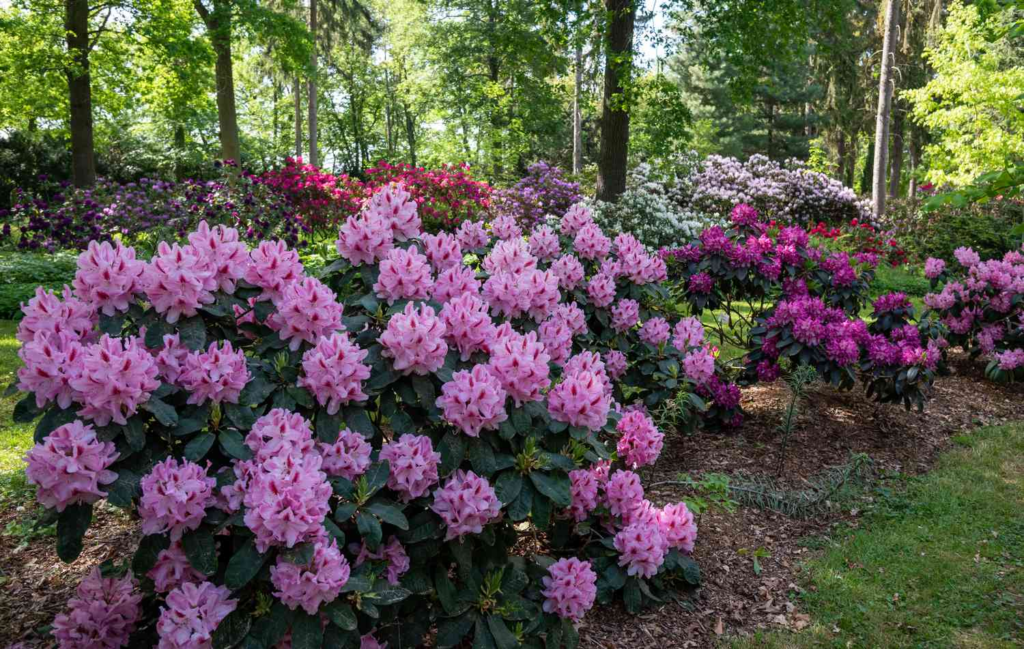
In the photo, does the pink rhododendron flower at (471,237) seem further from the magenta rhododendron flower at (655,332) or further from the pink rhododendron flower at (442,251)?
the magenta rhododendron flower at (655,332)

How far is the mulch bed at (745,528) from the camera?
2643 mm

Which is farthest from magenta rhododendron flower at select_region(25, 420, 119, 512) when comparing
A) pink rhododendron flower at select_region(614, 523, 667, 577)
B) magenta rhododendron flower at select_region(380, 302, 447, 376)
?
pink rhododendron flower at select_region(614, 523, 667, 577)

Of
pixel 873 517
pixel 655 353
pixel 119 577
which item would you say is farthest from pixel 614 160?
pixel 119 577

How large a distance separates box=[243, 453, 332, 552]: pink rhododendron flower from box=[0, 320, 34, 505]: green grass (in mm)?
2078

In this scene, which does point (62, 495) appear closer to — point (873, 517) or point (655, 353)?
point (655, 353)

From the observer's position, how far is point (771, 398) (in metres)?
5.08

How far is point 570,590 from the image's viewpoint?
2.36 metres

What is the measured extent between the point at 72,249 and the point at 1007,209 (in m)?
15.3

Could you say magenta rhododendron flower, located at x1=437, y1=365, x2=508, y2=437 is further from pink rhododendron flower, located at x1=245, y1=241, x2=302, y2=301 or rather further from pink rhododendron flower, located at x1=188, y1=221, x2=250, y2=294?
pink rhododendron flower, located at x1=188, y1=221, x2=250, y2=294

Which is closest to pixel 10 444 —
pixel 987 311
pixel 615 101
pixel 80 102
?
pixel 615 101

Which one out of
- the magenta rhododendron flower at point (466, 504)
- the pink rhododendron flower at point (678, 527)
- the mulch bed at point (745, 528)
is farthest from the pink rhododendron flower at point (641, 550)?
the magenta rhododendron flower at point (466, 504)

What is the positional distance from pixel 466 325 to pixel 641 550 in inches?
43.7

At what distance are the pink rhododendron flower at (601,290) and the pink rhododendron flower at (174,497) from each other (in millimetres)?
2271

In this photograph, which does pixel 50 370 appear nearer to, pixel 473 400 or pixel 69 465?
pixel 69 465
